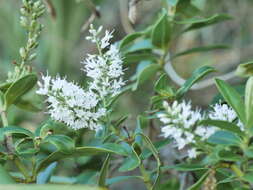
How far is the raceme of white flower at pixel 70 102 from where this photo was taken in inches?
29.2

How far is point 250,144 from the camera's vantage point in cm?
74

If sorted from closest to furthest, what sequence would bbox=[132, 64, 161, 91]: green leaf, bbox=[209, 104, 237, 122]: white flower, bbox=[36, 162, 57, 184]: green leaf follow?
1. bbox=[209, 104, 237, 122]: white flower
2. bbox=[36, 162, 57, 184]: green leaf
3. bbox=[132, 64, 161, 91]: green leaf

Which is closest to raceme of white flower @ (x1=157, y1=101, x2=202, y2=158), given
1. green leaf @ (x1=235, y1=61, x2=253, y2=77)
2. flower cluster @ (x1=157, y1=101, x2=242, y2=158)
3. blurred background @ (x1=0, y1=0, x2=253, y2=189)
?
flower cluster @ (x1=157, y1=101, x2=242, y2=158)

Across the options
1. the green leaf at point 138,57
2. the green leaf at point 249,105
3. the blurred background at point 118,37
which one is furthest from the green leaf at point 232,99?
the blurred background at point 118,37

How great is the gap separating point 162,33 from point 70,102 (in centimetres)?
39

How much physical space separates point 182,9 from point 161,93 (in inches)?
15.5

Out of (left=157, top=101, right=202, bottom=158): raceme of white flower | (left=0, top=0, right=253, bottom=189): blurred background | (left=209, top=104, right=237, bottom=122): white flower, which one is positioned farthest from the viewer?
(left=0, top=0, right=253, bottom=189): blurred background

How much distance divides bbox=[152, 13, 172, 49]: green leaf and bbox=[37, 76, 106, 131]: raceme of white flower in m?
0.33

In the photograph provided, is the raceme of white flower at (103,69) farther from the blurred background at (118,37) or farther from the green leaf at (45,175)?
the blurred background at (118,37)

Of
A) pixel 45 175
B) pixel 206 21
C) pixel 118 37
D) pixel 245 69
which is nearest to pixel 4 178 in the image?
pixel 45 175

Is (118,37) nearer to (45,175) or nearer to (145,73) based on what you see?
(145,73)

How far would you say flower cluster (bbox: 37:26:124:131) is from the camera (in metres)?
0.74

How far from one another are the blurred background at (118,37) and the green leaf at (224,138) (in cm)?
143

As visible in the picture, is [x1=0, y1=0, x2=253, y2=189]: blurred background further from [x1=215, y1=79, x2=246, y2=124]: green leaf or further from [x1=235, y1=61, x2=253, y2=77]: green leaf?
[x1=215, y1=79, x2=246, y2=124]: green leaf
